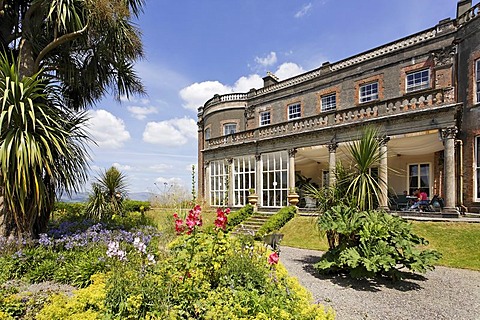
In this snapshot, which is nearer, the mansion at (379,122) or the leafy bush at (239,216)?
the mansion at (379,122)

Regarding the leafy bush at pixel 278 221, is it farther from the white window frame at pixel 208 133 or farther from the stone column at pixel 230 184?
the white window frame at pixel 208 133

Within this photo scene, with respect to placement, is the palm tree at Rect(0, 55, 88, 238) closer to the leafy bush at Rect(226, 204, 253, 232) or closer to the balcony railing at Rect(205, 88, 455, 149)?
the leafy bush at Rect(226, 204, 253, 232)

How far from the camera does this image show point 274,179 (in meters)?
15.0

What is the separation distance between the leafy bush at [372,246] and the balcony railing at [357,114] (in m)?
6.97

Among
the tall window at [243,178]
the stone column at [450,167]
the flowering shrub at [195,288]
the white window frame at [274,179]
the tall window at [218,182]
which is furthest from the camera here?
the tall window at [218,182]

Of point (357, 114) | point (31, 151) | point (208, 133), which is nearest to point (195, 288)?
point (31, 151)

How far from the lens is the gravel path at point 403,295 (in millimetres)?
3861

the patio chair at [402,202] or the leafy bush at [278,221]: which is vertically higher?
the patio chair at [402,202]

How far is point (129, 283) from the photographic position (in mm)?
2787

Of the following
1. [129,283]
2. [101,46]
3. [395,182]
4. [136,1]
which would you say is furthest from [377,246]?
[395,182]

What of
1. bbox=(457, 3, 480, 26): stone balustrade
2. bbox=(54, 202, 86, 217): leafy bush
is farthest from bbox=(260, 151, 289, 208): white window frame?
bbox=(457, 3, 480, 26): stone balustrade

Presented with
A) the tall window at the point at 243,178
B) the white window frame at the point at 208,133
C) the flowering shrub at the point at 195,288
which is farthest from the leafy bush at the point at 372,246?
the white window frame at the point at 208,133

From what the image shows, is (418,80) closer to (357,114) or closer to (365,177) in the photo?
(357,114)

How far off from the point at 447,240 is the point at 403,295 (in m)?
4.34
